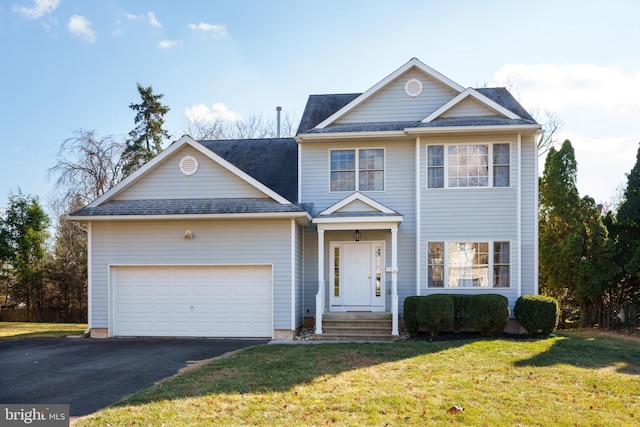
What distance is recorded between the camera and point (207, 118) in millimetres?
32375

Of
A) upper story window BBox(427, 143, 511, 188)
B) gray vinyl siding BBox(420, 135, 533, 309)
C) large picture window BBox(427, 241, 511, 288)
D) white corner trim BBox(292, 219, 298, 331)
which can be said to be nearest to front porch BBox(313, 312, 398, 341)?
Answer: white corner trim BBox(292, 219, 298, 331)

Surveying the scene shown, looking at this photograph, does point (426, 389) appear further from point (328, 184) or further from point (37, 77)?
point (37, 77)

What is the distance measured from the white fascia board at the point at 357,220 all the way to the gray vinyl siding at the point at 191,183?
72.2 inches

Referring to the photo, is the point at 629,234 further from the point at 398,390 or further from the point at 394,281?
the point at 398,390

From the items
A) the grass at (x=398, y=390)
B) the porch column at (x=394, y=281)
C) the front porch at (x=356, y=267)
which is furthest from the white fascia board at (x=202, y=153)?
the grass at (x=398, y=390)

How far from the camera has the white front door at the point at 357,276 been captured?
13922 mm

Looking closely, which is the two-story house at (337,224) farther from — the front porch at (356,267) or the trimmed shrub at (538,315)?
the trimmed shrub at (538,315)

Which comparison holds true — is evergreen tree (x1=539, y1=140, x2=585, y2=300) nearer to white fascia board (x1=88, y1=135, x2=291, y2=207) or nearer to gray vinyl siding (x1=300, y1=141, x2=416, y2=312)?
gray vinyl siding (x1=300, y1=141, x2=416, y2=312)

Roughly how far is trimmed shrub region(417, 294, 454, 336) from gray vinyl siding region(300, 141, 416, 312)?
154cm

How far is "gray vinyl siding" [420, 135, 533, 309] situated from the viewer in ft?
43.8

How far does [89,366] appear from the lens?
9016 millimetres

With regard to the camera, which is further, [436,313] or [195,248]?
[195,248]

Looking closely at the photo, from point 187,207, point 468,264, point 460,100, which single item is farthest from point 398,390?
point 460,100

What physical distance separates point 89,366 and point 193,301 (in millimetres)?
4181
